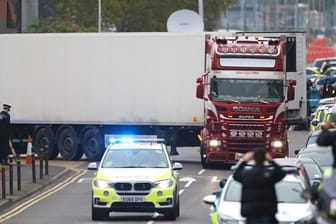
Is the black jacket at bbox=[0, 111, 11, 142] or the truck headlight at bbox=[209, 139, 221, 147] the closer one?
the black jacket at bbox=[0, 111, 11, 142]

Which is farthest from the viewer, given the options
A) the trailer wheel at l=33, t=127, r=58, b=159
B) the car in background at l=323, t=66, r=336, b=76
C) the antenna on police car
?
the car in background at l=323, t=66, r=336, b=76

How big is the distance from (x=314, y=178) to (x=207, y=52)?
13.2m

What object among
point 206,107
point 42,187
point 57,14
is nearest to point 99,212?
point 42,187

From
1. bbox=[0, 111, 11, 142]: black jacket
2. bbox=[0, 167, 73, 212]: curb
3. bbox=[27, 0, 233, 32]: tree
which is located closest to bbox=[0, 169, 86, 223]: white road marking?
bbox=[0, 167, 73, 212]: curb

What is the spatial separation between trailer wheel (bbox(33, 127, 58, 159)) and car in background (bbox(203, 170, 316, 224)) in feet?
69.4

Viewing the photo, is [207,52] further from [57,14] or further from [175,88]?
[57,14]

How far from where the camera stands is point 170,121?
3956cm

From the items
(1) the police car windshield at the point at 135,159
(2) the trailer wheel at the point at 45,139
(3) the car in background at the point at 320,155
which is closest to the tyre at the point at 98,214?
(1) the police car windshield at the point at 135,159

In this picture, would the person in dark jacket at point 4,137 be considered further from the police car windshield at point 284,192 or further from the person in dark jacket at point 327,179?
the person in dark jacket at point 327,179

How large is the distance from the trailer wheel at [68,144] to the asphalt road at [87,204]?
3.70ft

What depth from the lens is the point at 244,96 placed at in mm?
35969

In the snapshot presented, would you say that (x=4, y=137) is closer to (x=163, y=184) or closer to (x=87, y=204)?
(x=87, y=204)

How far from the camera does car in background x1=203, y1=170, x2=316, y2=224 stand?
18.9m

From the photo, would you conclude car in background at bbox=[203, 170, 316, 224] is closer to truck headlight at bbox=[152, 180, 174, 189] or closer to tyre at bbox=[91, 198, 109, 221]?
truck headlight at bbox=[152, 180, 174, 189]
